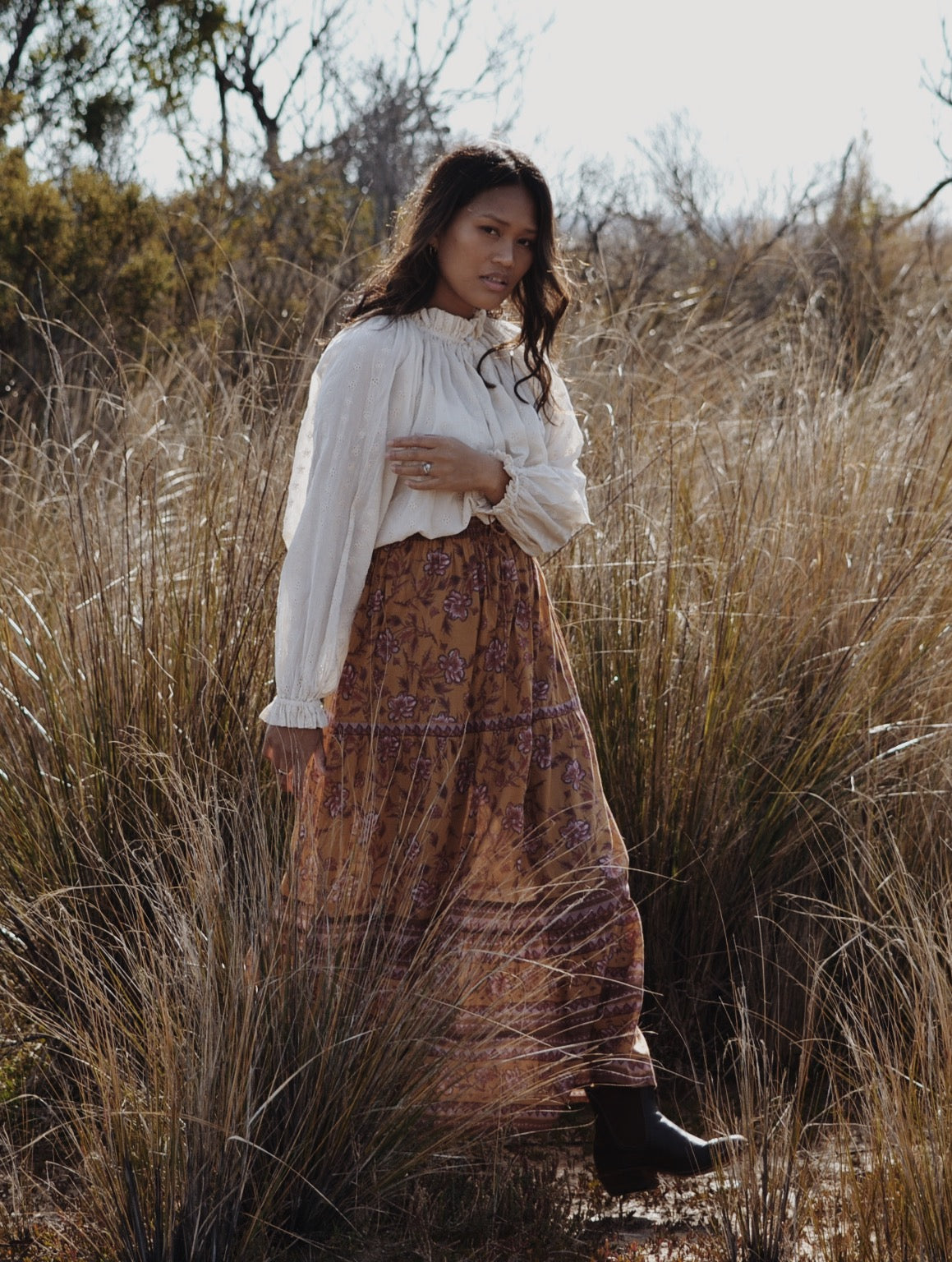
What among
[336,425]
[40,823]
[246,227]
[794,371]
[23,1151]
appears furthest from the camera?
[246,227]

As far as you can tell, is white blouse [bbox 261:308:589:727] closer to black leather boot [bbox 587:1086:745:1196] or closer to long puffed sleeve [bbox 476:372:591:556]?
long puffed sleeve [bbox 476:372:591:556]

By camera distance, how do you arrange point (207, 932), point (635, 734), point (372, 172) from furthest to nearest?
point (372, 172) < point (635, 734) < point (207, 932)

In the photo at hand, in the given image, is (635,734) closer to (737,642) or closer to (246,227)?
(737,642)

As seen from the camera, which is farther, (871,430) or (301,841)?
(871,430)

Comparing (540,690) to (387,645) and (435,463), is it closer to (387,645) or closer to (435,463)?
(387,645)

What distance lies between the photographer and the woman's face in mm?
2711

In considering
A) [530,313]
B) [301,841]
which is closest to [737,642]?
[530,313]

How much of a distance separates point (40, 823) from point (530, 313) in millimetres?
1500

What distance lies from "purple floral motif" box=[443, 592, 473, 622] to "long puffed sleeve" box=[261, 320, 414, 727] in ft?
0.56

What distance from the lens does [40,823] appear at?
3.14 m

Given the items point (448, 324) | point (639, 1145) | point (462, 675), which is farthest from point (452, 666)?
point (639, 1145)

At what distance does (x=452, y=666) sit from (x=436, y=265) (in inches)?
30.5

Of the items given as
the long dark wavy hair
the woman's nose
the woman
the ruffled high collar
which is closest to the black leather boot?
the woman

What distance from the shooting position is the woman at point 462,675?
2605mm
